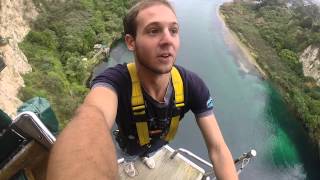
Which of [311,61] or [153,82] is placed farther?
[311,61]

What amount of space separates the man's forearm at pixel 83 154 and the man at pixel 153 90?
681 millimetres

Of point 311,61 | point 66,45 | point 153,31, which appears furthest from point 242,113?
point 153,31

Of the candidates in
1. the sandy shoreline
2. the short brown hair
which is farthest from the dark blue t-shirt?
the sandy shoreline

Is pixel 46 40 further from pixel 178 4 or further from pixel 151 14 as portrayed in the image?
pixel 151 14

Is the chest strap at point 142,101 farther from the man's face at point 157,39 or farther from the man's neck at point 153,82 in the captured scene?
the man's face at point 157,39

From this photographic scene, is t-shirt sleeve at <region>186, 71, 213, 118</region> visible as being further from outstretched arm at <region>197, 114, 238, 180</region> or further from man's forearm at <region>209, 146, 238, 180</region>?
man's forearm at <region>209, 146, 238, 180</region>

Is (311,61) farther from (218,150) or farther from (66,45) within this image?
(218,150)

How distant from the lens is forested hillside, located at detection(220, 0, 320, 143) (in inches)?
1214

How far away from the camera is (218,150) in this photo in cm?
297

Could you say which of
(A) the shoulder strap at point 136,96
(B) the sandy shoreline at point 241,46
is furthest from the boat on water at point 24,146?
(B) the sandy shoreline at point 241,46

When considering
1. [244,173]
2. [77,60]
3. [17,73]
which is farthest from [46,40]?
[244,173]

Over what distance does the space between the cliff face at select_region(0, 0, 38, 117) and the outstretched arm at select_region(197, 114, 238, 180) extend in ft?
37.9

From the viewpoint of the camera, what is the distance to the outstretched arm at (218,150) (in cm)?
294

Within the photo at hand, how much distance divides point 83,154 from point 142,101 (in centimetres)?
144
